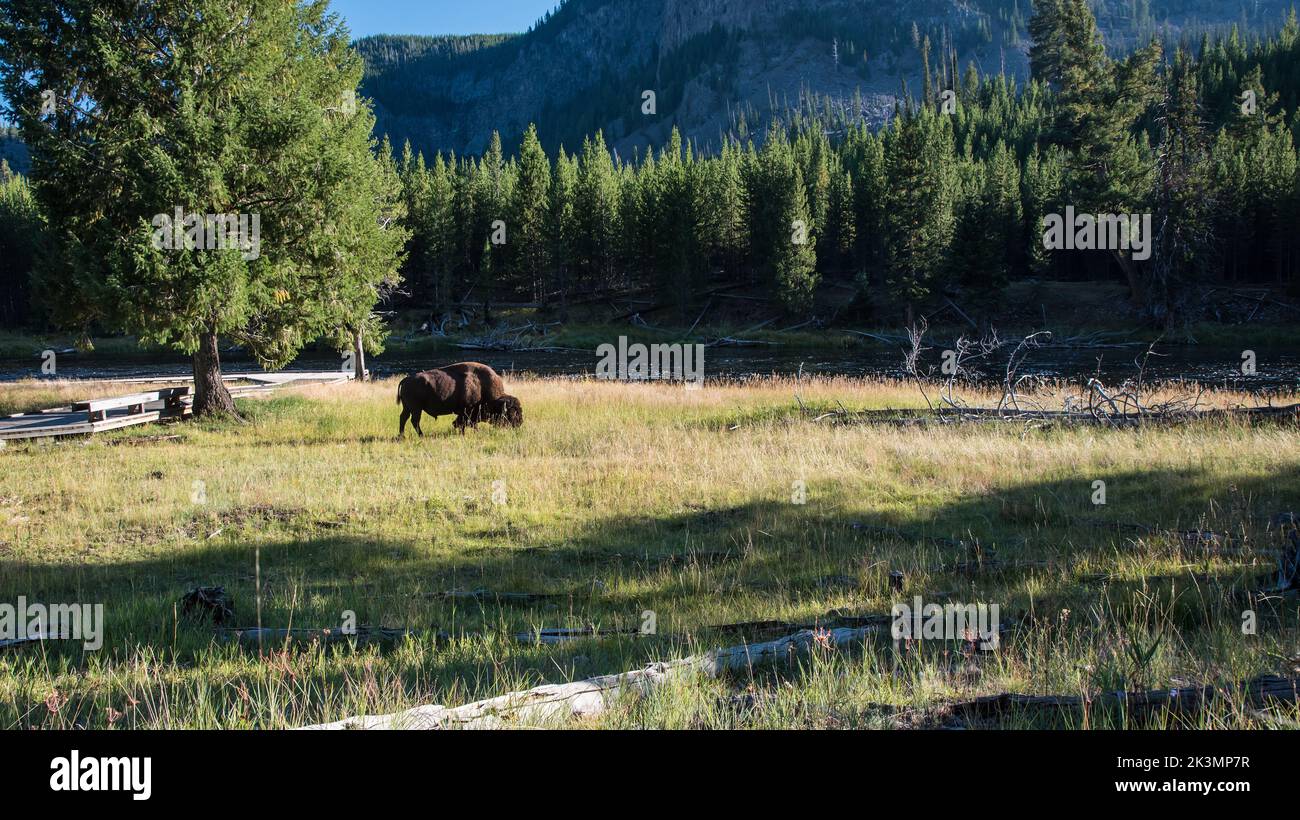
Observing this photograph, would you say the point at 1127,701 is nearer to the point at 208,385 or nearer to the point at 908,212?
the point at 208,385

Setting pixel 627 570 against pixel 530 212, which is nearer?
pixel 627 570

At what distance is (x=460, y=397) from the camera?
19297mm

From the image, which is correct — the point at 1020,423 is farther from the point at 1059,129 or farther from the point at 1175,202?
the point at 1059,129

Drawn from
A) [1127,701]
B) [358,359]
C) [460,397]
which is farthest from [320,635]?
[358,359]

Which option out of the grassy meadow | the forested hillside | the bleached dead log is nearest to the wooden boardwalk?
the grassy meadow

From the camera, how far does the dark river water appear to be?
3597 cm

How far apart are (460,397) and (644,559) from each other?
1098cm

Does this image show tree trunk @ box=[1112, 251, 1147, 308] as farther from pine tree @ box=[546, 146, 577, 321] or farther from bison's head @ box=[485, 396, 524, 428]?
bison's head @ box=[485, 396, 524, 428]

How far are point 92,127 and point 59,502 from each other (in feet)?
37.8

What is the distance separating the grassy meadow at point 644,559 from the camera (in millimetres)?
4742

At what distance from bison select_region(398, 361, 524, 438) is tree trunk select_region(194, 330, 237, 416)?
555 centimetres

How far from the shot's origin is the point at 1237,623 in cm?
623

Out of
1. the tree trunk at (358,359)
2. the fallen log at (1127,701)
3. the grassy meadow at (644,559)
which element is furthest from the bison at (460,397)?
the tree trunk at (358,359)
